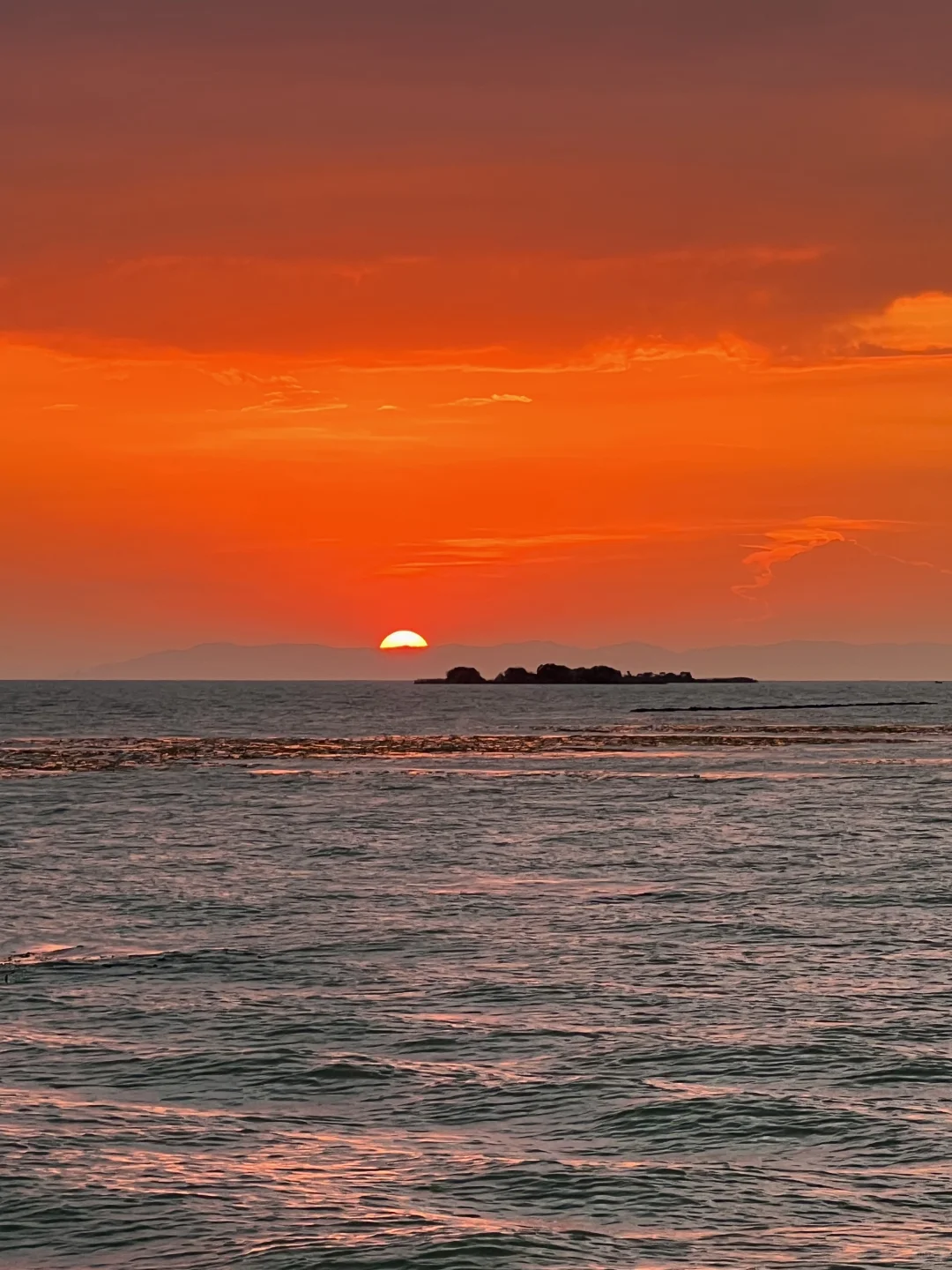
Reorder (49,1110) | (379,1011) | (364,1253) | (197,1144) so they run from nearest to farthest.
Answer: (364,1253)
(197,1144)
(49,1110)
(379,1011)

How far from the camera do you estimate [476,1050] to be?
20.7 m

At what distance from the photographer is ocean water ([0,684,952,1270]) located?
14367 mm

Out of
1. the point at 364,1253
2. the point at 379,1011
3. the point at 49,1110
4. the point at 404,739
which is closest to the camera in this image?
the point at 364,1253

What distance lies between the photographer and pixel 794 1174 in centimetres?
1573

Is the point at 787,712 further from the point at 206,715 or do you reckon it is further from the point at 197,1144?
the point at 197,1144

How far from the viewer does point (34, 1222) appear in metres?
14.4

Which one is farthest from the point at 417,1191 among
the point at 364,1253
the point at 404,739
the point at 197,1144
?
the point at 404,739

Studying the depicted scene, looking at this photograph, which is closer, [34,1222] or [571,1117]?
[34,1222]

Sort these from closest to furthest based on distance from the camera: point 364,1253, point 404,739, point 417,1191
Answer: point 364,1253
point 417,1191
point 404,739

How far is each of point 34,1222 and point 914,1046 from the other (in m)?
11.6

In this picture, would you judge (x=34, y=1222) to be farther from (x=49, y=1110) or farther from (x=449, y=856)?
(x=449, y=856)

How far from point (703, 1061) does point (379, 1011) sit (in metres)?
5.43

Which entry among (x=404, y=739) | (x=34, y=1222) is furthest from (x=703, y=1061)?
(x=404, y=739)

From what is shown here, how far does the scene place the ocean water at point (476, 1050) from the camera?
47.1 ft
